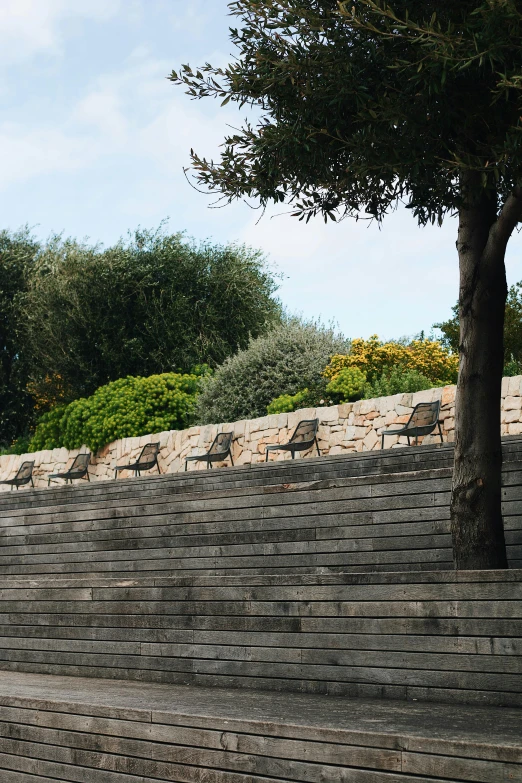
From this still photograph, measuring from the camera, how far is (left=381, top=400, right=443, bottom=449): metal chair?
34.1 feet

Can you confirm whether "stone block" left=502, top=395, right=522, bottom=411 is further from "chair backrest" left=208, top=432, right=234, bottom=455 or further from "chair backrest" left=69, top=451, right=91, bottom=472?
"chair backrest" left=69, top=451, right=91, bottom=472

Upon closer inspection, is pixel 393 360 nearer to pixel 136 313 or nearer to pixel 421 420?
pixel 421 420

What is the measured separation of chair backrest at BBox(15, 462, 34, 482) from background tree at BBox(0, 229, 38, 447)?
21.8 ft

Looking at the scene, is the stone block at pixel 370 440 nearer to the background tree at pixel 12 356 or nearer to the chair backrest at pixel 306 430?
the chair backrest at pixel 306 430

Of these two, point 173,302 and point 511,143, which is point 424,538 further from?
point 173,302

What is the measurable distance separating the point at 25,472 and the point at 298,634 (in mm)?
13216

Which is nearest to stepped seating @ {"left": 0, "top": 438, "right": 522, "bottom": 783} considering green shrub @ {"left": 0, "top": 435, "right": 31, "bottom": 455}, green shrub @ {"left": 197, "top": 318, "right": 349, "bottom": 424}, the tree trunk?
the tree trunk

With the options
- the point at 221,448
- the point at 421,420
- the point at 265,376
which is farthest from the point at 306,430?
the point at 265,376

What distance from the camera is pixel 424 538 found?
6039 millimetres

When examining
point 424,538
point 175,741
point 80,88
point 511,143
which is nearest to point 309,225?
point 511,143

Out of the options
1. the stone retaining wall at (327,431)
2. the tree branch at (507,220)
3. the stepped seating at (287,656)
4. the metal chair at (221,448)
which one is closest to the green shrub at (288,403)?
the stone retaining wall at (327,431)

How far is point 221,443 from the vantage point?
13258mm

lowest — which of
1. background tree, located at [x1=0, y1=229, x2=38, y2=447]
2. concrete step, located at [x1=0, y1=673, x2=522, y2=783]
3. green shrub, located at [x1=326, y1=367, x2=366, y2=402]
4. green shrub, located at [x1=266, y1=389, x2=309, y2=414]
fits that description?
concrete step, located at [x1=0, y1=673, x2=522, y2=783]

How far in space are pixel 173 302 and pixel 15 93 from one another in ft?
19.2
